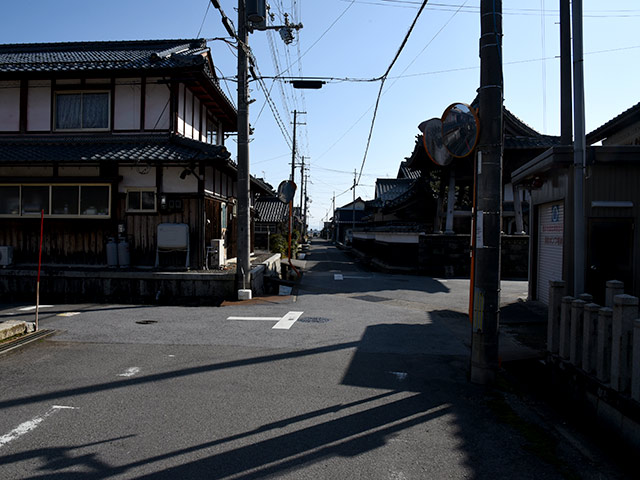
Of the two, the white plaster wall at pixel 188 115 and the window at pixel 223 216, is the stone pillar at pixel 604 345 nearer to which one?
the window at pixel 223 216

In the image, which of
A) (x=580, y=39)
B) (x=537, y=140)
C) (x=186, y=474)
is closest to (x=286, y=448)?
(x=186, y=474)

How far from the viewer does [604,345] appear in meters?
4.41

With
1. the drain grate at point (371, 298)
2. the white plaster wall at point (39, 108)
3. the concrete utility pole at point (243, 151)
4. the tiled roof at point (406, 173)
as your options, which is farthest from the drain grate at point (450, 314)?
the tiled roof at point (406, 173)

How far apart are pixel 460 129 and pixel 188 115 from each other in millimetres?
11546

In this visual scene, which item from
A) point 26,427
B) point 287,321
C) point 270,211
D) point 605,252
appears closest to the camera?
point 26,427

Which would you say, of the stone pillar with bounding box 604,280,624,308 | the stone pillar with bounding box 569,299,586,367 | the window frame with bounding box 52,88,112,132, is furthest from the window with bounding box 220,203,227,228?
the stone pillar with bounding box 604,280,624,308

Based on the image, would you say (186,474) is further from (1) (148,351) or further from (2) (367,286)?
(2) (367,286)

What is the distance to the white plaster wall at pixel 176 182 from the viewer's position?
43.3ft

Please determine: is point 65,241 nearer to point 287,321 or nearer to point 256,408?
point 287,321

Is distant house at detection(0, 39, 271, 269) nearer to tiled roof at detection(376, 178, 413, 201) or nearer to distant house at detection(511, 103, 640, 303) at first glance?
distant house at detection(511, 103, 640, 303)

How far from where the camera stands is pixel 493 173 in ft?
17.9

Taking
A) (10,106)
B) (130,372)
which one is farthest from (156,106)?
(130,372)

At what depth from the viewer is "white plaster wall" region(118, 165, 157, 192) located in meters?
13.3

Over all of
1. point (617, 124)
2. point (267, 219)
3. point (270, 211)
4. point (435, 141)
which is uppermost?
point (617, 124)
